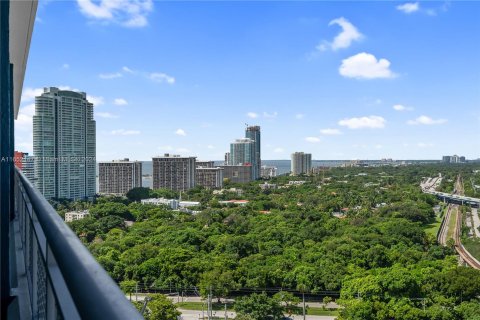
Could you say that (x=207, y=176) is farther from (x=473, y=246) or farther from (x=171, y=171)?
(x=473, y=246)

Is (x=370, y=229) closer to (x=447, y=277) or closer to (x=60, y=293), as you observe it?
(x=447, y=277)

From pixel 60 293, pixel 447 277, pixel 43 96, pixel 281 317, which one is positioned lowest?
pixel 281 317

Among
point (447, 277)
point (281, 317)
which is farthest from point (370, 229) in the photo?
point (281, 317)

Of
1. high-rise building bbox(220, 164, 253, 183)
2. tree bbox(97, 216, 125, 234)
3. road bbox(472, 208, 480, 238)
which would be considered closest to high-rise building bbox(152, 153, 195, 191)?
high-rise building bbox(220, 164, 253, 183)

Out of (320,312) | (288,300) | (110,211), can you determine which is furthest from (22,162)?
(110,211)

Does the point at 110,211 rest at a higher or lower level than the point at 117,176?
lower

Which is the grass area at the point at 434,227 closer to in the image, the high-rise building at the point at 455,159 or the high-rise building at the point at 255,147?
the high-rise building at the point at 255,147

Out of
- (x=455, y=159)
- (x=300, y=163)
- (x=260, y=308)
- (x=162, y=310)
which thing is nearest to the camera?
(x=162, y=310)
